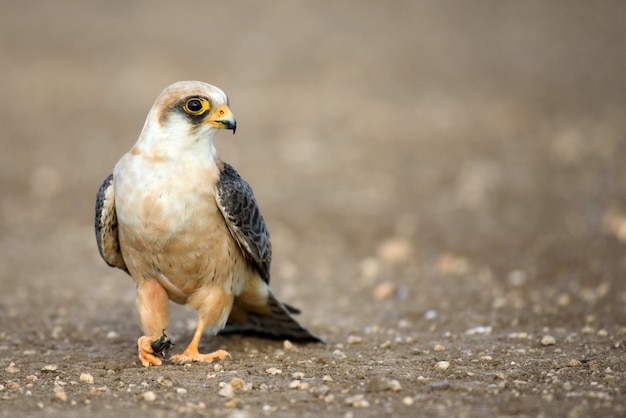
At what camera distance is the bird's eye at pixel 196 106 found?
5.88m

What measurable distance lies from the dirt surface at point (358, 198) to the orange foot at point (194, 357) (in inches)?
6.0

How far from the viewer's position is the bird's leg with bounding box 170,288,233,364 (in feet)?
20.4

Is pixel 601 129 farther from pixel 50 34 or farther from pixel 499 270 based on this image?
pixel 50 34

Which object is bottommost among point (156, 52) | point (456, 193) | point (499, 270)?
point (499, 270)

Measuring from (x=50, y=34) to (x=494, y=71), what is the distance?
9.26 m

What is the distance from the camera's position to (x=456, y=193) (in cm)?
1152

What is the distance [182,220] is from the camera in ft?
19.2

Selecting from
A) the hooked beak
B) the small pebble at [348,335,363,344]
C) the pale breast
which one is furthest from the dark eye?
the small pebble at [348,335,363,344]

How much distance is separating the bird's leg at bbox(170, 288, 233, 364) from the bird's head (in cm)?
119

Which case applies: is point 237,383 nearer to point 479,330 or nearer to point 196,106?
point 196,106

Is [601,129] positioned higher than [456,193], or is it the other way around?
[601,129]

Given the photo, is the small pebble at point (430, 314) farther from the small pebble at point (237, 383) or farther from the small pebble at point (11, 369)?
the small pebble at point (11, 369)

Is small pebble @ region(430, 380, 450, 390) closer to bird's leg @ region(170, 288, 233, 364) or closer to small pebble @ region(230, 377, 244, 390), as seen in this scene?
small pebble @ region(230, 377, 244, 390)

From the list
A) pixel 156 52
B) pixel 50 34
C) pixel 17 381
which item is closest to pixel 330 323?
pixel 17 381
